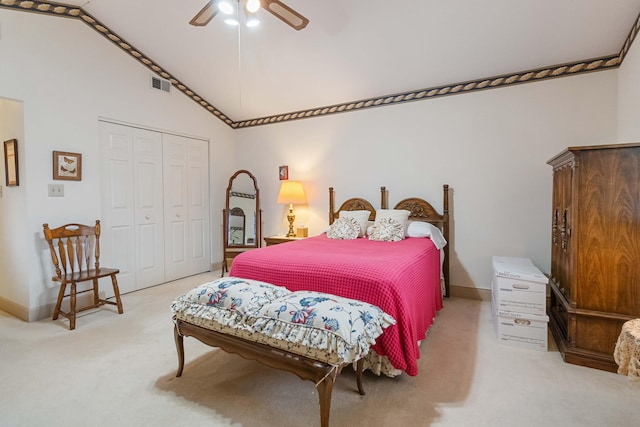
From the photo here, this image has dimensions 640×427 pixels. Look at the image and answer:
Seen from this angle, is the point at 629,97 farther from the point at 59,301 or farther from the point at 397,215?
the point at 59,301

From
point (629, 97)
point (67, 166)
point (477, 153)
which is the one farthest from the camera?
point (477, 153)

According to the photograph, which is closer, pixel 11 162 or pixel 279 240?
pixel 11 162

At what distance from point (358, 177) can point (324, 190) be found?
0.57 metres

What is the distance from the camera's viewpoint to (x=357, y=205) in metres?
4.33

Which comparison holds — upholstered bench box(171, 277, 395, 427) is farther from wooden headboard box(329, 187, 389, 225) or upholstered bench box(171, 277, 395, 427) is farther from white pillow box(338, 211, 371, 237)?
wooden headboard box(329, 187, 389, 225)

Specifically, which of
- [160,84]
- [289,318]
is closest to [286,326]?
[289,318]

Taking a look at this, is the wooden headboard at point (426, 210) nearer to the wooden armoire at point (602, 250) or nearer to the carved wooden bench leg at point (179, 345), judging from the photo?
the wooden armoire at point (602, 250)

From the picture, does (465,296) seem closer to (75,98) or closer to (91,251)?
(91,251)

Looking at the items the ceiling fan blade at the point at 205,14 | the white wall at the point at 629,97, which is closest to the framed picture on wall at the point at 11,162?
the ceiling fan blade at the point at 205,14

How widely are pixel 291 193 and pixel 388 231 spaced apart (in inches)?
66.4

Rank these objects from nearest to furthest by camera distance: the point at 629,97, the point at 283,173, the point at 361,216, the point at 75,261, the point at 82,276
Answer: the point at 629,97 < the point at 82,276 < the point at 75,261 < the point at 361,216 < the point at 283,173

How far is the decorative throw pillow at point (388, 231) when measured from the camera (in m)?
3.41

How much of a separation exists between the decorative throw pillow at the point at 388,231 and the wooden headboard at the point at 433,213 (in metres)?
0.49

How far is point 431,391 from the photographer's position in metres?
1.96
